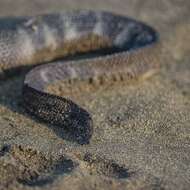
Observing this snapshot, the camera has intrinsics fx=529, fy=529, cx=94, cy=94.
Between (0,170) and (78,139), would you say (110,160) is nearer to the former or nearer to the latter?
(78,139)

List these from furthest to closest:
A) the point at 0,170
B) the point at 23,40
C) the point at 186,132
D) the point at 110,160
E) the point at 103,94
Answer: the point at 23,40, the point at 103,94, the point at 186,132, the point at 110,160, the point at 0,170

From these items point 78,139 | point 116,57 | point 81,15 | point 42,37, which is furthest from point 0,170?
point 81,15

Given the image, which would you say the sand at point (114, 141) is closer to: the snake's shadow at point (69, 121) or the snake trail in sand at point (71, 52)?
the snake's shadow at point (69, 121)

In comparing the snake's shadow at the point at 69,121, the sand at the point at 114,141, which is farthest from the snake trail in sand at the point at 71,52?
the sand at the point at 114,141

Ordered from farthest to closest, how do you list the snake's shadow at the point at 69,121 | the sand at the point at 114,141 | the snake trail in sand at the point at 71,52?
the snake trail in sand at the point at 71,52, the snake's shadow at the point at 69,121, the sand at the point at 114,141

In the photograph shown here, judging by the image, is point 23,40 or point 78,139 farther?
point 23,40

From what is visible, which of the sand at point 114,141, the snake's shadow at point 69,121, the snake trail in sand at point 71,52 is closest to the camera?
the sand at point 114,141

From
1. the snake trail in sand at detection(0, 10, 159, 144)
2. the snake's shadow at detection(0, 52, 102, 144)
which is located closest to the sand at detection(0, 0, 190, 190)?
the snake's shadow at detection(0, 52, 102, 144)

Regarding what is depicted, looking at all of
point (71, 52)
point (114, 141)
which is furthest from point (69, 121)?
point (71, 52)
